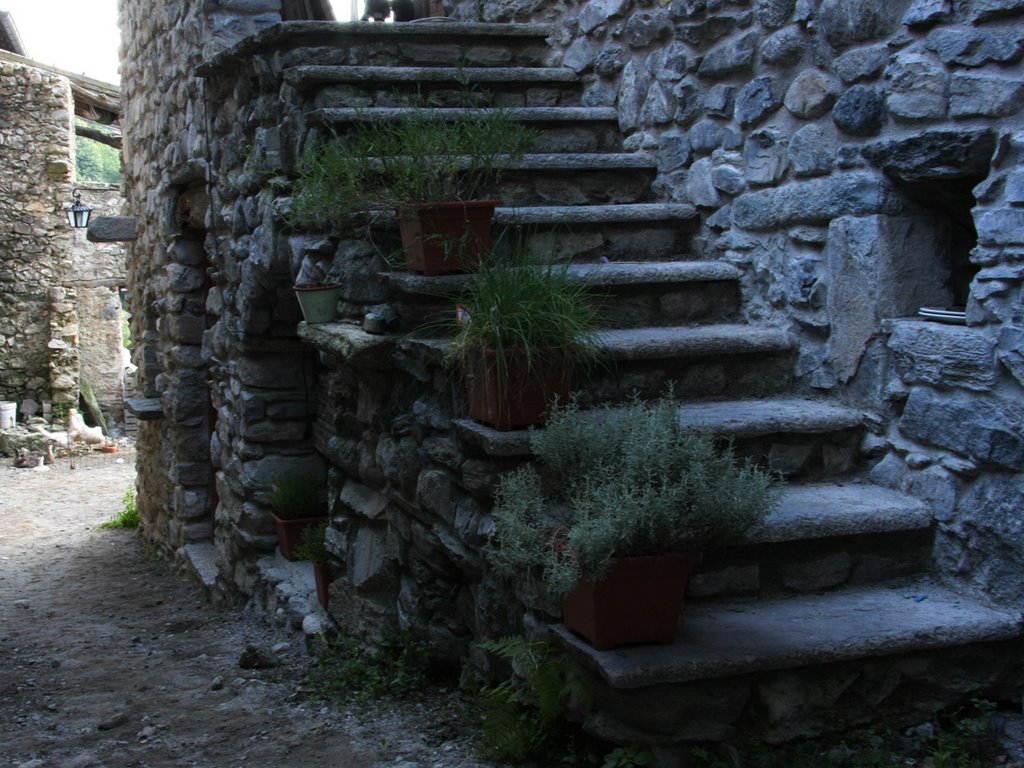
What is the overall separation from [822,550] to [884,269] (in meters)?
0.80

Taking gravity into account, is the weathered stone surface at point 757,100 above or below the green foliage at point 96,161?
below

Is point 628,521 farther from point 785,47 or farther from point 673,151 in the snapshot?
point 673,151

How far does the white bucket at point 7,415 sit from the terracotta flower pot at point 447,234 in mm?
10491

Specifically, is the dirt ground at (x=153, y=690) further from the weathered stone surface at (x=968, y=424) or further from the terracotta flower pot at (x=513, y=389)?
the weathered stone surface at (x=968, y=424)

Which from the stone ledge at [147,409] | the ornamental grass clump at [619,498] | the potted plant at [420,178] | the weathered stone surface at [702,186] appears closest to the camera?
the ornamental grass clump at [619,498]

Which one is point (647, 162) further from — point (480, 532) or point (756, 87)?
point (480, 532)

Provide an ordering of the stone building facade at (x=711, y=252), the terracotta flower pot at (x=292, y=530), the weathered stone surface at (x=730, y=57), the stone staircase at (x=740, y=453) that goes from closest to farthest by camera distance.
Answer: the stone staircase at (x=740, y=453)
the stone building facade at (x=711, y=252)
the weathered stone surface at (x=730, y=57)
the terracotta flower pot at (x=292, y=530)

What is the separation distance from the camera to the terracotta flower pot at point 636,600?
7.93 feet

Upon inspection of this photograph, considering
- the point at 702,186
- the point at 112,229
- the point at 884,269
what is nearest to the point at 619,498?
the point at 884,269

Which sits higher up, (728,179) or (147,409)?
(728,179)

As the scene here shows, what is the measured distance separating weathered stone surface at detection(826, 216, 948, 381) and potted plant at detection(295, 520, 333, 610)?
7.67 ft

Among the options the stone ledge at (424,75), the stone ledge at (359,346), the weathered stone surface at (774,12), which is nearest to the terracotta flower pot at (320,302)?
the stone ledge at (359,346)

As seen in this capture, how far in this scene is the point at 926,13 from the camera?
2844mm

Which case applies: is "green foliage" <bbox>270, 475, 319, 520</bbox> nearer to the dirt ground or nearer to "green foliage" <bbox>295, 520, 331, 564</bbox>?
"green foliage" <bbox>295, 520, 331, 564</bbox>
